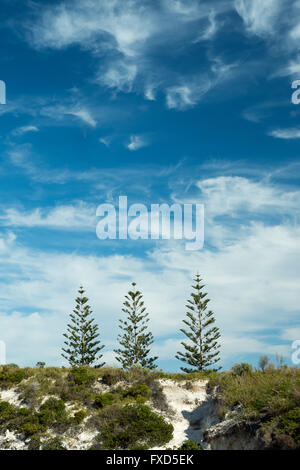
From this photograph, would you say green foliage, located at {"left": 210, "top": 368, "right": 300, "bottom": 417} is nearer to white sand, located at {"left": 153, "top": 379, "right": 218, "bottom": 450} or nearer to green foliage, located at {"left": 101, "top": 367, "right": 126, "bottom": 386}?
white sand, located at {"left": 153, "top": 379, "right": 218, "bottom": 450}

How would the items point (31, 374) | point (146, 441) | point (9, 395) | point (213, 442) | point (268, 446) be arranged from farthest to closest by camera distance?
point (31, 374), point (9, 395), point (146, 441), point (213, 442), point (268, 446)

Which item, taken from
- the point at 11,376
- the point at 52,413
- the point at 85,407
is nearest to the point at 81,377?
the point at 85,407

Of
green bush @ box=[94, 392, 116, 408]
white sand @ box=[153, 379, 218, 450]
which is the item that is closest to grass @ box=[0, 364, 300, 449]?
green bush @ box=[94, 392, 116, 408]

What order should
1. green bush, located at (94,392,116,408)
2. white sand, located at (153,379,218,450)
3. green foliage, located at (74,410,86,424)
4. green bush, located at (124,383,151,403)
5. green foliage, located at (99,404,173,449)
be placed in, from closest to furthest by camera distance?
green foliage, located at (99,404,173,449) → white sand, located at (153,379,218,450) → green foliage, located at (74,410,86,424) → green bush, located at (94,392,116,408) → green bush, located at (124,383,151,403)

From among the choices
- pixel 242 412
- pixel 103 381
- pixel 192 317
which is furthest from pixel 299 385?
pixel 192 317

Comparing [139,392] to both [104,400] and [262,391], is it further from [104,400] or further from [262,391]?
[262,391]

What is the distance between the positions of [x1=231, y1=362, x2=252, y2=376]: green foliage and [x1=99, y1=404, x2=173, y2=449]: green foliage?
18.7 ft

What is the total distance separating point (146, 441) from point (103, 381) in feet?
23.5

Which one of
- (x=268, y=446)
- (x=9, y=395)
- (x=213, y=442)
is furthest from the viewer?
(x=9, y=395)

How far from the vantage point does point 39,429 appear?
21531 millimetres

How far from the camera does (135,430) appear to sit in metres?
19.8

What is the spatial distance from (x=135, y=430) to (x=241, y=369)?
777 centimetres

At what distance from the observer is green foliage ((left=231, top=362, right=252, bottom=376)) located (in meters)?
23.9
